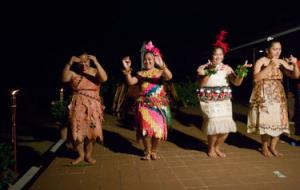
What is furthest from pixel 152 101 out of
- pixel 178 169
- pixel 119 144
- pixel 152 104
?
pixel 119 144

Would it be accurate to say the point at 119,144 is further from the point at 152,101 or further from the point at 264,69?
the point at 264,69

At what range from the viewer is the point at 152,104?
5574 millimetres

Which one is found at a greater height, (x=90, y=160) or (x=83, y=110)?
(x=83, y=110)

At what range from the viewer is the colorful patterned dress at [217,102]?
560 centimetres

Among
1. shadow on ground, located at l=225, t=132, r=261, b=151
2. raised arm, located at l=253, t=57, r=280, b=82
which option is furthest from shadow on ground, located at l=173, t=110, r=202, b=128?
raised arm, located at l=253, t=57, r=280, b=82

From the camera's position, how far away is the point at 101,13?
24.0m

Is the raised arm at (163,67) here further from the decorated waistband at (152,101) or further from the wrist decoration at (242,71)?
the wrist decoration at (242,71)

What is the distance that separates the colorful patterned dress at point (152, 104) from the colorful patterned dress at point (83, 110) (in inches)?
29.8

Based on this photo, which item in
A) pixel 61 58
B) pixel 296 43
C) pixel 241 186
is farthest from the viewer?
pixel 61 58

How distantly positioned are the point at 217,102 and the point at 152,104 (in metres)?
1.09

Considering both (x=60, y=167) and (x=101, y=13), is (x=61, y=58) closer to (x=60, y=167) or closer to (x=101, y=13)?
(x=101, y=13)

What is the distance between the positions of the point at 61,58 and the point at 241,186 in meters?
18.7

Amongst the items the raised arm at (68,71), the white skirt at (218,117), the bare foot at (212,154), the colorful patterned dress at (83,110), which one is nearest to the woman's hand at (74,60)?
the raised arm at (68,71)

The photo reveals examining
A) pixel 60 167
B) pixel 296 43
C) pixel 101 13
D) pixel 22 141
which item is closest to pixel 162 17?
pixel 101 13
